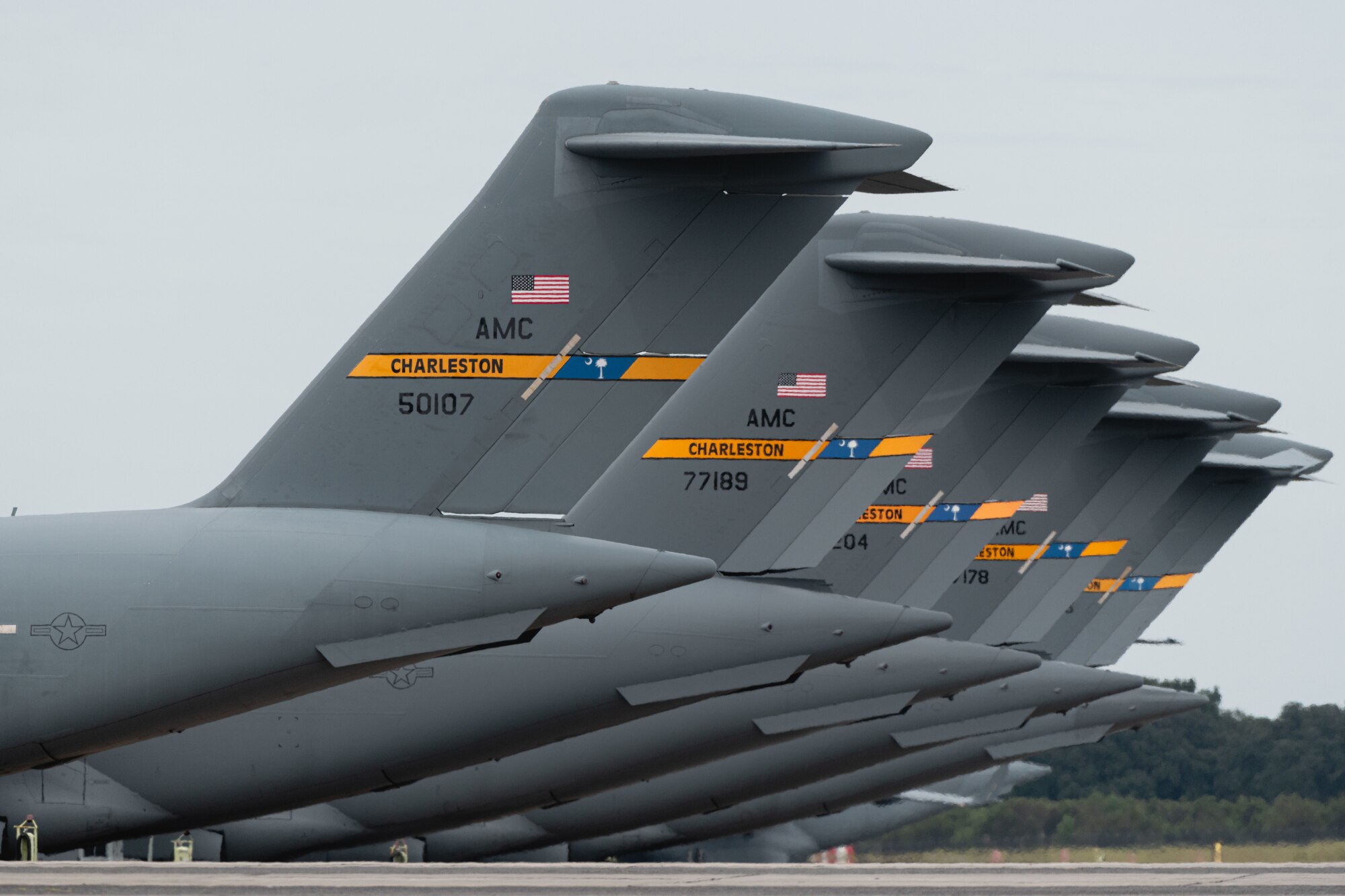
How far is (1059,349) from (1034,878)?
21.0ft

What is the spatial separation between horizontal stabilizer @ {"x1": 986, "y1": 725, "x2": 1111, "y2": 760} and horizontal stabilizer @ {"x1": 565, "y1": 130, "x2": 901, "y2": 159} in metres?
18.2

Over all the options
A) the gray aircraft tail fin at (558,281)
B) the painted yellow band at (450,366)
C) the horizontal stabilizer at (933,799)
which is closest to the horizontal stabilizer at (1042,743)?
the horizontal stabilizer at (933,799)

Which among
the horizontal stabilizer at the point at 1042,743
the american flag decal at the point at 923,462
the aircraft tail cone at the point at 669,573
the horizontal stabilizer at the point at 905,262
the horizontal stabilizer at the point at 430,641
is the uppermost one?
the horizontal stabilizer at the point at 905,262

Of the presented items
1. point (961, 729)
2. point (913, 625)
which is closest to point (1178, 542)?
point (961, 729)

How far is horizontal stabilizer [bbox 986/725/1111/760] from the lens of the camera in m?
30.0

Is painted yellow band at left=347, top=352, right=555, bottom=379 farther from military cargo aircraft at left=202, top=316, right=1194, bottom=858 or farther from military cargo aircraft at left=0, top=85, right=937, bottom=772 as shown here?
military cargo aircraft at left=202, top=316, right=1194, bottom=858

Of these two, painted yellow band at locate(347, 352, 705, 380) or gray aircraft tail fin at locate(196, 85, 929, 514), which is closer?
gray aircraft tail fin at locate(196, 85, 929, 514)

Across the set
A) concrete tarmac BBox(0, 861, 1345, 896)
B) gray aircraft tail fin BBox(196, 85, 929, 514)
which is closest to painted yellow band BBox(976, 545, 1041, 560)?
concrete tarmac BBox(0, 861, 1345, 896)

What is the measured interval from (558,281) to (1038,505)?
49.8 feet

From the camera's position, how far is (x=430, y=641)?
1199 cm

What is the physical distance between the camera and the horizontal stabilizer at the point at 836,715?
19.8m

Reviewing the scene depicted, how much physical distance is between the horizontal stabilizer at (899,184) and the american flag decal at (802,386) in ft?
10.9

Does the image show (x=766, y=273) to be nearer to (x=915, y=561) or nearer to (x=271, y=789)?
(x=271, y=789)

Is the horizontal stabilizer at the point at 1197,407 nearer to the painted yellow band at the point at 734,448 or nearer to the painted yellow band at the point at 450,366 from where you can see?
the painted yellow band at the point at 734,448
